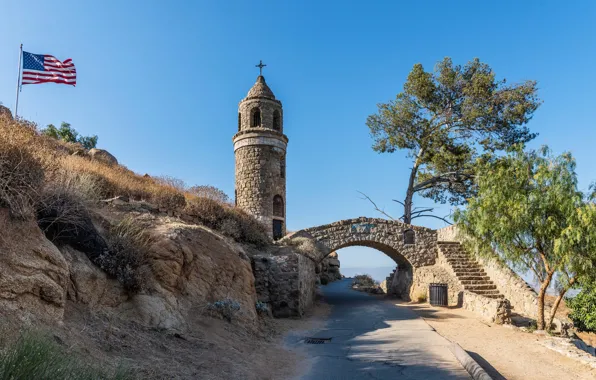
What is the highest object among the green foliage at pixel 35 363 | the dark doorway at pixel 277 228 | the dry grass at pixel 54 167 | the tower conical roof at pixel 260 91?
the tower conical roof at pixel 260 91

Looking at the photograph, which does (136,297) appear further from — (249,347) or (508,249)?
(508,249)

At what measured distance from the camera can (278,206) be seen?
21703mm

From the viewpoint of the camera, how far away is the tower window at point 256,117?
2227cm

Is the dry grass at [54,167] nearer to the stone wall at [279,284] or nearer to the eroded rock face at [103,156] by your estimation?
the eroded rock face at [103,156]

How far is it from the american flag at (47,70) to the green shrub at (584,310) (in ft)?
63.2

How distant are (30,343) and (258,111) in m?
19.7

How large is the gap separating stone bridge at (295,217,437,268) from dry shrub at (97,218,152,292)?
40.5ft

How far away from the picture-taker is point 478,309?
51.0ft

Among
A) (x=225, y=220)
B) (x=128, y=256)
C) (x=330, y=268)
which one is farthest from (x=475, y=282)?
(x=330, y=268)

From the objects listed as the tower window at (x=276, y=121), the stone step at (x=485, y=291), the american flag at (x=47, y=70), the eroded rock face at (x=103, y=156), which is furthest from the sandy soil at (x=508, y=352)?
the american flag at (x=47, y=70)

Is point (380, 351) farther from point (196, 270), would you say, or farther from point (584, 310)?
point (584, 310)

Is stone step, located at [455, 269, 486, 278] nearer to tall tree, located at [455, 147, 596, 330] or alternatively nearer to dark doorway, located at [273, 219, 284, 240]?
tall tree, located at [455, 147, 596, 330]

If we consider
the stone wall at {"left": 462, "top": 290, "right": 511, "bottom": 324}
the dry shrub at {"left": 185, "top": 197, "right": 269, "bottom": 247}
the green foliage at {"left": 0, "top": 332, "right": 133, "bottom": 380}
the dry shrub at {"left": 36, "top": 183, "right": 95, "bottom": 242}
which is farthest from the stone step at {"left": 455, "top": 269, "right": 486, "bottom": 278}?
the green foliage at {"left": 0, "top": 332, "right": 133, "bottom": 380}

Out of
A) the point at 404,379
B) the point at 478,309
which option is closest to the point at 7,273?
the point at 404,379
